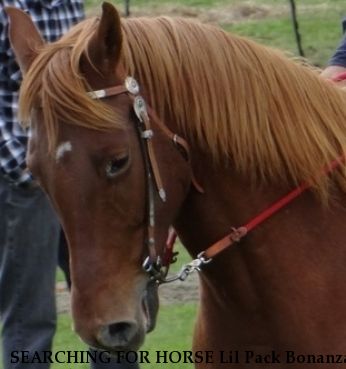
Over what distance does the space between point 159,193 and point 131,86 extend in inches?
11.5

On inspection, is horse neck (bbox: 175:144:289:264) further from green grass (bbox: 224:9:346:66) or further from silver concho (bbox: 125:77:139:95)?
green grass (bbox: 224:9:346:66)

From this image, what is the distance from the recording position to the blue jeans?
4.32m

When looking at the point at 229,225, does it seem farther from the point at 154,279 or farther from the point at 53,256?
the point at 53,256

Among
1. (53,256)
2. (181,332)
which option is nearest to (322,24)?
(181,332)

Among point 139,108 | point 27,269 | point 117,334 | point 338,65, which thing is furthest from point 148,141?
point 338,65

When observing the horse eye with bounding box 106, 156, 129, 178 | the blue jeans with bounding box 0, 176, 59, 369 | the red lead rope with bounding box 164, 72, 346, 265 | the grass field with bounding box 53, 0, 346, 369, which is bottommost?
the grass field with bounding box 53, 0, 346, 369

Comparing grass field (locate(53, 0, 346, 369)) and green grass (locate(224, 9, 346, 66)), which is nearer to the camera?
green grass (locate(224, 9, 346, 66))

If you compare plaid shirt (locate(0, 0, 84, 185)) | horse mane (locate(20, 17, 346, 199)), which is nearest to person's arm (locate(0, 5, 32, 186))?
plaid shirt (locate(0, 0, 84, 185))

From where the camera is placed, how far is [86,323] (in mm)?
3111

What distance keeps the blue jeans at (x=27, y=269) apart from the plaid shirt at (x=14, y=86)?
0.31 feet

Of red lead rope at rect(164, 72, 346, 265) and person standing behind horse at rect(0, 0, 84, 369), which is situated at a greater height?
red lead rope at rect(164, 72, 346, 265)

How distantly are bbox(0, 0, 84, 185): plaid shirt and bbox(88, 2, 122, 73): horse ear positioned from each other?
3.81 ft

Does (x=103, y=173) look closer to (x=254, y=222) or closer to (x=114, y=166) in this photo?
(x=114, y=166)

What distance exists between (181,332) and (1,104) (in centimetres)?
272
